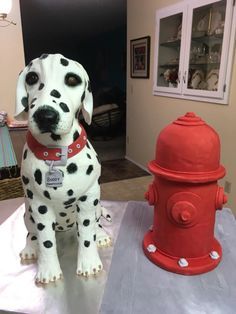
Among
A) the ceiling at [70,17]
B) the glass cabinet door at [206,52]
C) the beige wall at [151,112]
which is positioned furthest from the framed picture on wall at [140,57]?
the ceiling at [70,17]

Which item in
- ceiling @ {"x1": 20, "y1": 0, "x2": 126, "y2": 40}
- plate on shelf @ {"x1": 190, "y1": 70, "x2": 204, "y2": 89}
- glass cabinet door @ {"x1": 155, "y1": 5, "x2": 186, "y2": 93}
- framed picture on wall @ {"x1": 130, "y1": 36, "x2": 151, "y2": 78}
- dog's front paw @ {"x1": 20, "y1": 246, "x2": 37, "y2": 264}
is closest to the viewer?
dog's front paw @ {"x1": 20, "y1": 246, "x2": 37, "y2": 264}

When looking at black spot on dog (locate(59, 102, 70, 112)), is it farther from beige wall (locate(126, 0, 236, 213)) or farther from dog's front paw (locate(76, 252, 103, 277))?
beige wall (locate(126, 0, 236, 213))

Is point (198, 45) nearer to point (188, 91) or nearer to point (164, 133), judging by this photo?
point (188, 91)

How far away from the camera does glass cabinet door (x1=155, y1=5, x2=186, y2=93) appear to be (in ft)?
7.53

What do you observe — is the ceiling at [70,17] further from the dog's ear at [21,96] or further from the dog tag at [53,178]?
the dog tag at [53,178]

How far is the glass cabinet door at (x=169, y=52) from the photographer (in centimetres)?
229

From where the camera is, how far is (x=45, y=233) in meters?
0.61

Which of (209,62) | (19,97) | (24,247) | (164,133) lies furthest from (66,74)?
(209,62)

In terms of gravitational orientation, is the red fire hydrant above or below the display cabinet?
below

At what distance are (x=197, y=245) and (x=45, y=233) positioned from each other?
37cm

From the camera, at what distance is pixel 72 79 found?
560 mm

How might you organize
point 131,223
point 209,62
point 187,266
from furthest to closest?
point 209,62
point 131,223
point 187,266

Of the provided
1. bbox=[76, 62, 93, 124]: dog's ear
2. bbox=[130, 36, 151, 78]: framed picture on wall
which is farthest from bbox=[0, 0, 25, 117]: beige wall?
bbox=[76, 62, 93, 124]: dog's ear

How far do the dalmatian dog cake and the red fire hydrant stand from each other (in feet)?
0.53
